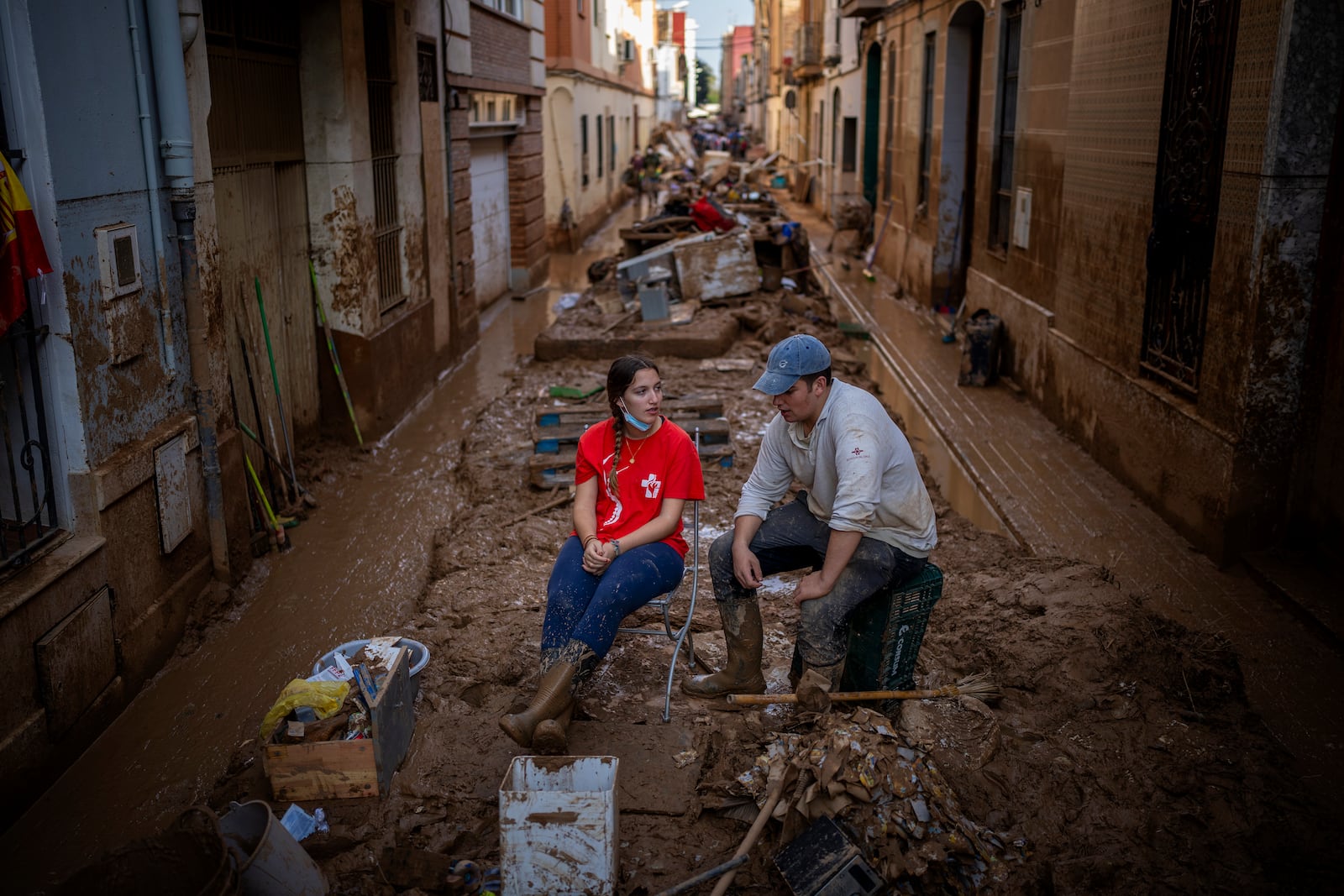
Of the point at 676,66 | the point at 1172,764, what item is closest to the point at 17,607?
the point at 1172,764

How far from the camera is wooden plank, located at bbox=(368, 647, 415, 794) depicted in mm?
3648

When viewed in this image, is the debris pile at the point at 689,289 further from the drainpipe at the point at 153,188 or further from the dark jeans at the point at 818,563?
the dark jeans at the point at 818,563

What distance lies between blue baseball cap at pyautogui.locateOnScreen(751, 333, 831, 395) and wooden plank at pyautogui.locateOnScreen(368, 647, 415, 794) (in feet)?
5.53

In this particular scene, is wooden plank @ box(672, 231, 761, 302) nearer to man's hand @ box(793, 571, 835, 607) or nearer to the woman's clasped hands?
the woman's clasped hands

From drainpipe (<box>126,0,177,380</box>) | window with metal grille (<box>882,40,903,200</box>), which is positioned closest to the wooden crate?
drainpipe (<box>126,0,177,380</box>)

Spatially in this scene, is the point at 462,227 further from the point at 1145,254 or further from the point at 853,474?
the point at 853,474

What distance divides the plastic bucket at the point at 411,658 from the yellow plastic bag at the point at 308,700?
10.1 inches

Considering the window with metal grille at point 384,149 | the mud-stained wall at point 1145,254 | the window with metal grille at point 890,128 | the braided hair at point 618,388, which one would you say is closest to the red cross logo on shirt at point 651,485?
the braided hair at point 618,388

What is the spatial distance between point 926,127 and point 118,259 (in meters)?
12.3

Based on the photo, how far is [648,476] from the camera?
14.2 ft

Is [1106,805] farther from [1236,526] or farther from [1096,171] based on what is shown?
[1096,171]

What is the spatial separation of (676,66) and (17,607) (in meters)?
80.9

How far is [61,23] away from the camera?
14.2 ft

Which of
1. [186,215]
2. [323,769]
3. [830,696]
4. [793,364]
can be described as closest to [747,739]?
[830,696]
